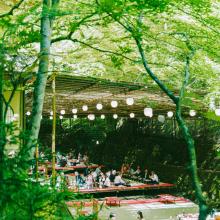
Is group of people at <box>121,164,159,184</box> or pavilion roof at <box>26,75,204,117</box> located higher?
pavilion roof at <box>26,75,204,117</box>

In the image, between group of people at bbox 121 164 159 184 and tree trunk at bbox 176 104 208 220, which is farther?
group of people at bbox 121 164 159 184

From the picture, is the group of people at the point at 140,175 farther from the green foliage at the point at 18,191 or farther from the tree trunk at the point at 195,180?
the green foliage at the point at 18,191

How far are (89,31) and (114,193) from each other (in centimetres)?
1235

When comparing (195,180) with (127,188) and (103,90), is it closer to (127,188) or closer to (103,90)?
(103,90)

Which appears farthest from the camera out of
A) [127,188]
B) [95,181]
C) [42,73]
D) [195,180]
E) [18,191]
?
[95,181]

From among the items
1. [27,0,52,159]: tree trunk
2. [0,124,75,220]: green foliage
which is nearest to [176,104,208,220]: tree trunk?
[0,124,75,220]: green foliage

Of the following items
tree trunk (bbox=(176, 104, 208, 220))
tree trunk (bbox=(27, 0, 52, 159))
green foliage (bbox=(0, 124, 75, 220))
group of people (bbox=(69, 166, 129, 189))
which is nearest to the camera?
green foliage (bbox=(0, 124, 75, 220))

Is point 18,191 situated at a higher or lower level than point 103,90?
lower

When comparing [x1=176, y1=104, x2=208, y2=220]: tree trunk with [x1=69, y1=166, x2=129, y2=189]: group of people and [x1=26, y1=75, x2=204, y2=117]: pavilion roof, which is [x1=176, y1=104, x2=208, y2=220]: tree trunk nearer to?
[x1=26, y1=75, x2=204, y2=117]: pavilion roof

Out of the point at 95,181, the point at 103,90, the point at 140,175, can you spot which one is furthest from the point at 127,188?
the point at 103,90

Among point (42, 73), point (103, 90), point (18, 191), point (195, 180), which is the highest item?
point (103, 90)

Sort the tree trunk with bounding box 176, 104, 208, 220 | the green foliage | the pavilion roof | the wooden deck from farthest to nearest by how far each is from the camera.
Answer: the wooden deck, the pavilion roof, the tree trunk with bounding box 176, 104, 208, 220, the green foliage

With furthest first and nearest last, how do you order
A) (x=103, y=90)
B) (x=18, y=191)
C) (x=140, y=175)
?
(x=140, y=175)
(x=103, y=90)
(x=18, y=191)

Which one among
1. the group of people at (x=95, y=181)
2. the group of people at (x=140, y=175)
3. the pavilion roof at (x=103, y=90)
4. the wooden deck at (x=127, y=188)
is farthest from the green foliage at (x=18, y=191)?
the group of people at (x=140, y=175)
